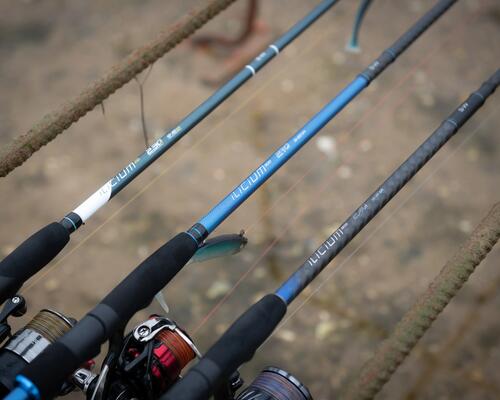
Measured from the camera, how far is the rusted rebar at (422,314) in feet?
4.78

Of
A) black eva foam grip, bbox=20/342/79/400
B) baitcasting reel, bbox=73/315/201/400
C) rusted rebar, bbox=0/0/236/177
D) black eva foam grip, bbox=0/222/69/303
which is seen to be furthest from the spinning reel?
rusted rebar, bbox=0/0/236/177

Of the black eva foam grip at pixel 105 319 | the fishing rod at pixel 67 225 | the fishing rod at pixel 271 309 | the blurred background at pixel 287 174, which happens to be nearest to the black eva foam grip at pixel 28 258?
the fishing rod at pixel 67 225

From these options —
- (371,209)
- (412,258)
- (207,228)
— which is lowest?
(207,228)

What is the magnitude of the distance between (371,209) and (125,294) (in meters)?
0.64

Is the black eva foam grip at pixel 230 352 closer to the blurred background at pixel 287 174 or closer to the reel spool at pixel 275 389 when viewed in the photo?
the reel spool at pixel 275 389

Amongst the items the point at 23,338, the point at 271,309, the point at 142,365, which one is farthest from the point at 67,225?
the point at 271,309

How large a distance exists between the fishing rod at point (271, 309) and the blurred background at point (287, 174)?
1.23m

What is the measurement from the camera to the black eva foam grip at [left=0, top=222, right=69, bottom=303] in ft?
5.47

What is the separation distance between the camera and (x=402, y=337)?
155 cm

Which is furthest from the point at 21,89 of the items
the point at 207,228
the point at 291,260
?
the point at 207,228

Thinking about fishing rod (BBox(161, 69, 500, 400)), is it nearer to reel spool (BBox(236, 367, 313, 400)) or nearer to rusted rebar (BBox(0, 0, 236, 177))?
reel spool (BBox(236, 367, 313, 400))

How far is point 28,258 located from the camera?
1715 mm

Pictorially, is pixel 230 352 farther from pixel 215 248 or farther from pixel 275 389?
pixel 215 248

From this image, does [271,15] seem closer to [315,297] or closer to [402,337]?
[315,297]
